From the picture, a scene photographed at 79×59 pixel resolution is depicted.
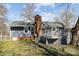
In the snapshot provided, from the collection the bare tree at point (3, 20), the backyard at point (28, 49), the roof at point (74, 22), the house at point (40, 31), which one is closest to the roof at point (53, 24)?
the house at point (40, 31)

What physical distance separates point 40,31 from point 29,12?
0.97ft

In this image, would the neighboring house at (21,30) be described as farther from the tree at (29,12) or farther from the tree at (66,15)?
the tree at (66,15)

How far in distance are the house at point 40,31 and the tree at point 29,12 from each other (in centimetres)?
7

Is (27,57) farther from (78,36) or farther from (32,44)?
(78,36)

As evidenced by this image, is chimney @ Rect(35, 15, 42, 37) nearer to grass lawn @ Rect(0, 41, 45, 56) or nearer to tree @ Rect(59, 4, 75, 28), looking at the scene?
grass lawn @ Rect(0, 41, 45, 56)

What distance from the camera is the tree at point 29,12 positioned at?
315cm

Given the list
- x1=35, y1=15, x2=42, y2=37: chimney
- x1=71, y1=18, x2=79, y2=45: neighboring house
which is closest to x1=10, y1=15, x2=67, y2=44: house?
x1=35, y1=15, x2=42, y2=37: chimney

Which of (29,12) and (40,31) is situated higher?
(29,12)

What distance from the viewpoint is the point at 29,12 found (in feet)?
10.3

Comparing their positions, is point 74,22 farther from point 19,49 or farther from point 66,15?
point 19,49

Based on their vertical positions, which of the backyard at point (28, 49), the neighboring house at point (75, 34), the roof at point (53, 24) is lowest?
the backyard at point (28, 49)

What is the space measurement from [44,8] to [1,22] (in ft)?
2.01

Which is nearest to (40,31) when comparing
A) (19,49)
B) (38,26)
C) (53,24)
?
(38,26)

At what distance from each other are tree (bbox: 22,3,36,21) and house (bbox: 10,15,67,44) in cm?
7
